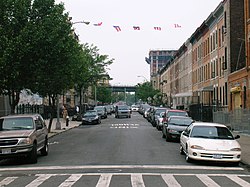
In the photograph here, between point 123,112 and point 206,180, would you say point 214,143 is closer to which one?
point 206,180

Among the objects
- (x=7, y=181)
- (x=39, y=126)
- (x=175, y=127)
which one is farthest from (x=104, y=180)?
(x=175, y=127)

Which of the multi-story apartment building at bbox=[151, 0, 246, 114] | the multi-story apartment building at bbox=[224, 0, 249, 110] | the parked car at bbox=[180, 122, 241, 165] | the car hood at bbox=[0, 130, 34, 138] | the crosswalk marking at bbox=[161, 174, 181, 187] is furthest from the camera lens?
the multi-story apartment building at bbox=[224, 0, 249, 110]

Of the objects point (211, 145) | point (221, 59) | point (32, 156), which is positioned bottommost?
point (32, 156)

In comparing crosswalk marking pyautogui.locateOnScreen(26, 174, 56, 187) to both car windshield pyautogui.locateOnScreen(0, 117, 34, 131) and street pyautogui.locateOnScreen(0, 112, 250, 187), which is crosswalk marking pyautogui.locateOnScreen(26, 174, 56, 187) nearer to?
street pyautogui.locateOnScreen(0, 112, 250, 187)

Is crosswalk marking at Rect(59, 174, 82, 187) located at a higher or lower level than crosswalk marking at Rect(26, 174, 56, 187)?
higher

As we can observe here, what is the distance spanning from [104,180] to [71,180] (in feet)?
2.98

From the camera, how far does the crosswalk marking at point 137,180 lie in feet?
37.8

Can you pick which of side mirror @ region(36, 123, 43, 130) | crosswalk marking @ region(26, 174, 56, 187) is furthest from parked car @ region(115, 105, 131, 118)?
crosswalk marking @ region(26, 174, 56, 187)

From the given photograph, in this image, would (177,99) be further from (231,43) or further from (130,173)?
(130,173)

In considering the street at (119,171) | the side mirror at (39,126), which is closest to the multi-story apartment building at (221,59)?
the street at (119,171)

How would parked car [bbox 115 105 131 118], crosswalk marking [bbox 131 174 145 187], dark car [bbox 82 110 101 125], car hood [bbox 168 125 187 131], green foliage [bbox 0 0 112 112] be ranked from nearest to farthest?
crosswalk marking [bbox 131 174 145 187] < green foliage [bbox 0 0 112 112] < car hood [bbox 168 125 187 131] < dark car [bbox 82 110 101 125] < parked car [bbox 115 105 131 118]

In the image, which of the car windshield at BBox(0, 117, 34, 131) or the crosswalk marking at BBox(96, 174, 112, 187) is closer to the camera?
the crosswalk marking at BBox(96, 174, 112, 187)

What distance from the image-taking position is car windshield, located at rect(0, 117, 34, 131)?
682 inches

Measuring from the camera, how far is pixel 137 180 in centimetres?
1221
